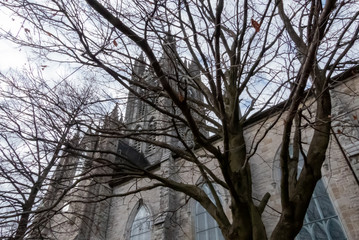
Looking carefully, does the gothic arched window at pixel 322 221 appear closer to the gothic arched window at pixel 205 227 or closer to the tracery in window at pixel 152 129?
the gothic arched window at pixel 205 227

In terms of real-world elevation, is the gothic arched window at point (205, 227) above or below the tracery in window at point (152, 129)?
below

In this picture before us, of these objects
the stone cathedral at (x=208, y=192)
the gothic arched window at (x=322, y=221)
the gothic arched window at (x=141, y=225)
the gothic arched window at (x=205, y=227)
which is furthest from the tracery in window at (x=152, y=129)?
the gothic arched window at (x=322, y=221)

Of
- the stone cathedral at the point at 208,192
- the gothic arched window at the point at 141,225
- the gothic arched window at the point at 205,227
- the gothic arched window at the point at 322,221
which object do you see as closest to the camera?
the stone cathedral at the point at 208,192

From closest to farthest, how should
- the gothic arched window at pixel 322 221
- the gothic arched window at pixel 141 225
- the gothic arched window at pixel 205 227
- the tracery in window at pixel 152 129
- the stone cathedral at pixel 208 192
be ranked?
the tracery in window at pixel 152 129, the stone cathedral at pixel 208 192, the gothic arched window at pixel 322 221, the gothic arched window at pixel 205 227, the gothic arched window at pixel 141 225

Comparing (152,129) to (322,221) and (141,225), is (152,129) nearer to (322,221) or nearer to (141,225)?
(322,221)

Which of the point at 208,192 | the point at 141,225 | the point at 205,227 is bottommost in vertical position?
the point at 205,227

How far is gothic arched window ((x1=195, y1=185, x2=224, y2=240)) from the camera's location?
8484 mm

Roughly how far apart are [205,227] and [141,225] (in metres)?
3.27

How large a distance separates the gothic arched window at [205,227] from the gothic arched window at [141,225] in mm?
2291

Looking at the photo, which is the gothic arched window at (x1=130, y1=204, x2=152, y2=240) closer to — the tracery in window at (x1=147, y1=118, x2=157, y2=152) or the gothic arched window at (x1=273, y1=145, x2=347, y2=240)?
the tracery in window at (x1=147, y1=118, x2=157, y2=152)

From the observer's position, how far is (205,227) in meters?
8.88

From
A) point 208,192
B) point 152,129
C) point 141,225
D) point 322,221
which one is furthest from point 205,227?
point 152,129

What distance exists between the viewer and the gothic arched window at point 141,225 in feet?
34.4

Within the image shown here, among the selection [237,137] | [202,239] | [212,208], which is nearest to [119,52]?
[237,137]
